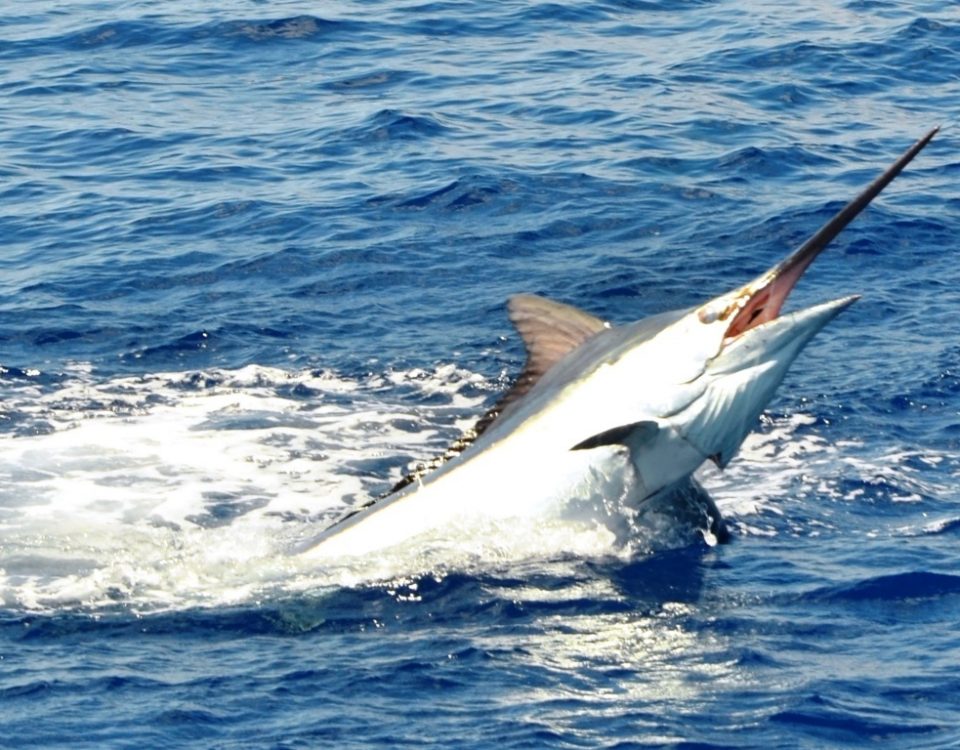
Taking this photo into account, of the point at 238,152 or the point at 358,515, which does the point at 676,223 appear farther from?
the point at 358,515

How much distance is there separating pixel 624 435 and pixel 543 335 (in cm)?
115

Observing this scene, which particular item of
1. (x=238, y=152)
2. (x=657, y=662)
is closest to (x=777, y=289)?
(x=657, y=662)

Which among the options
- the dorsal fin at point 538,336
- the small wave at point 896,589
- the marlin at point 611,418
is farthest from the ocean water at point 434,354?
the dorsal fin at point 538,336

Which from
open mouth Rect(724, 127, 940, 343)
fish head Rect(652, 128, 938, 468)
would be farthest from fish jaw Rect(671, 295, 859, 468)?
open mouth Rect(724, 127, 940, 343)

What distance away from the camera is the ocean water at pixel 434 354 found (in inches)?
374

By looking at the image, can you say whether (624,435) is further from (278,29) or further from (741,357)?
(278,29)

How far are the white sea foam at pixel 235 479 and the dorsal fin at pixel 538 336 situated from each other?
2.37ft

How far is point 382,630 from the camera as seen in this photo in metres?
10.3

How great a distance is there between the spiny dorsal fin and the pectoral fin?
0.87 meters

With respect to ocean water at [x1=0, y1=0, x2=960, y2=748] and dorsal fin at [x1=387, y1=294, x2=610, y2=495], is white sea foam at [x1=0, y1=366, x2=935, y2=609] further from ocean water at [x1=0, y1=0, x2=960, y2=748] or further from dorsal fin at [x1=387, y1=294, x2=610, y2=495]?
dorsal fin at [x1=387, y1=294, x2=610, y2=495]

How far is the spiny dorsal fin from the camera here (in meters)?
11.5

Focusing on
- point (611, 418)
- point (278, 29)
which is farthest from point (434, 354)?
point (278, 29)

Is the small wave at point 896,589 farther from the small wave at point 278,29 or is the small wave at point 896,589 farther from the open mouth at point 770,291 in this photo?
the small wave at point 278,29

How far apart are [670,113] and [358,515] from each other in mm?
12665
